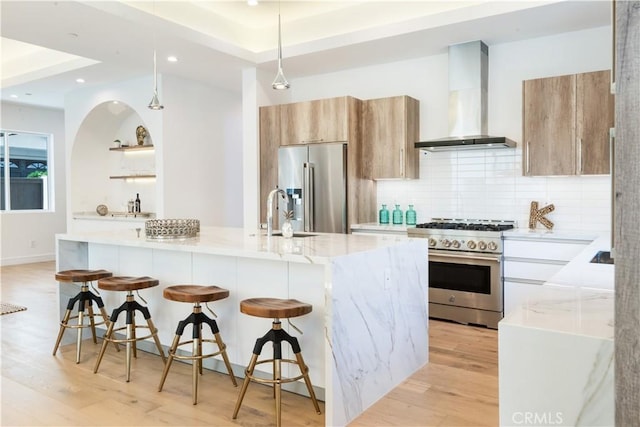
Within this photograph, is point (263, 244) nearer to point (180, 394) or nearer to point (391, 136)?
point (180, 394)

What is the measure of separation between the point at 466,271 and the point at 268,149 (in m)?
2.74

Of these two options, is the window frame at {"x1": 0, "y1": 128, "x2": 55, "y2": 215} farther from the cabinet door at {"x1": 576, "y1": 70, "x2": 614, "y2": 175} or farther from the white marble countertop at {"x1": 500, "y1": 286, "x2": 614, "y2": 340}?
the white marble countertop at {"x1": 500, "y1": 286, "x2": 614, "y2": 340}

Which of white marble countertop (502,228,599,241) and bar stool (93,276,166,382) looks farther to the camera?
white marble countertop (502,228,599,241)

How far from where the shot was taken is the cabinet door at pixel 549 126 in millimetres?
4246

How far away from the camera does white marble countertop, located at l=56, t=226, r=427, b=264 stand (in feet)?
8.80

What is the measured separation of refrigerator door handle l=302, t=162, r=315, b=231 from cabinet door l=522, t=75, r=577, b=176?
220 cm

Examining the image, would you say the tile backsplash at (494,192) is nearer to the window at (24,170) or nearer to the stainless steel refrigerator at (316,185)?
the stainless steel refrigerator at (316,185)

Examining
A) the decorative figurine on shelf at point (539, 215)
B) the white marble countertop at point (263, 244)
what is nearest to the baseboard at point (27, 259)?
the white marble countertop at point (263, 244)

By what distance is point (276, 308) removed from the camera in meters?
2.59

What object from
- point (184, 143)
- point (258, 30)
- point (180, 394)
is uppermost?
point (258, 30)

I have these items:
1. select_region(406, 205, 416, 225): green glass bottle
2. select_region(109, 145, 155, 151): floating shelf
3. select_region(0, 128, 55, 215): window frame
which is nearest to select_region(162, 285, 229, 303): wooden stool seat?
select_region(406, 205, 416, 225): green glass bottle

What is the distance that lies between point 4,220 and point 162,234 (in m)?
6.60

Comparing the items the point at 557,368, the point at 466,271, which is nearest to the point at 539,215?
the point at 466,271

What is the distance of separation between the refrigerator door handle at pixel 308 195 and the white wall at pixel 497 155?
89 centimetres
